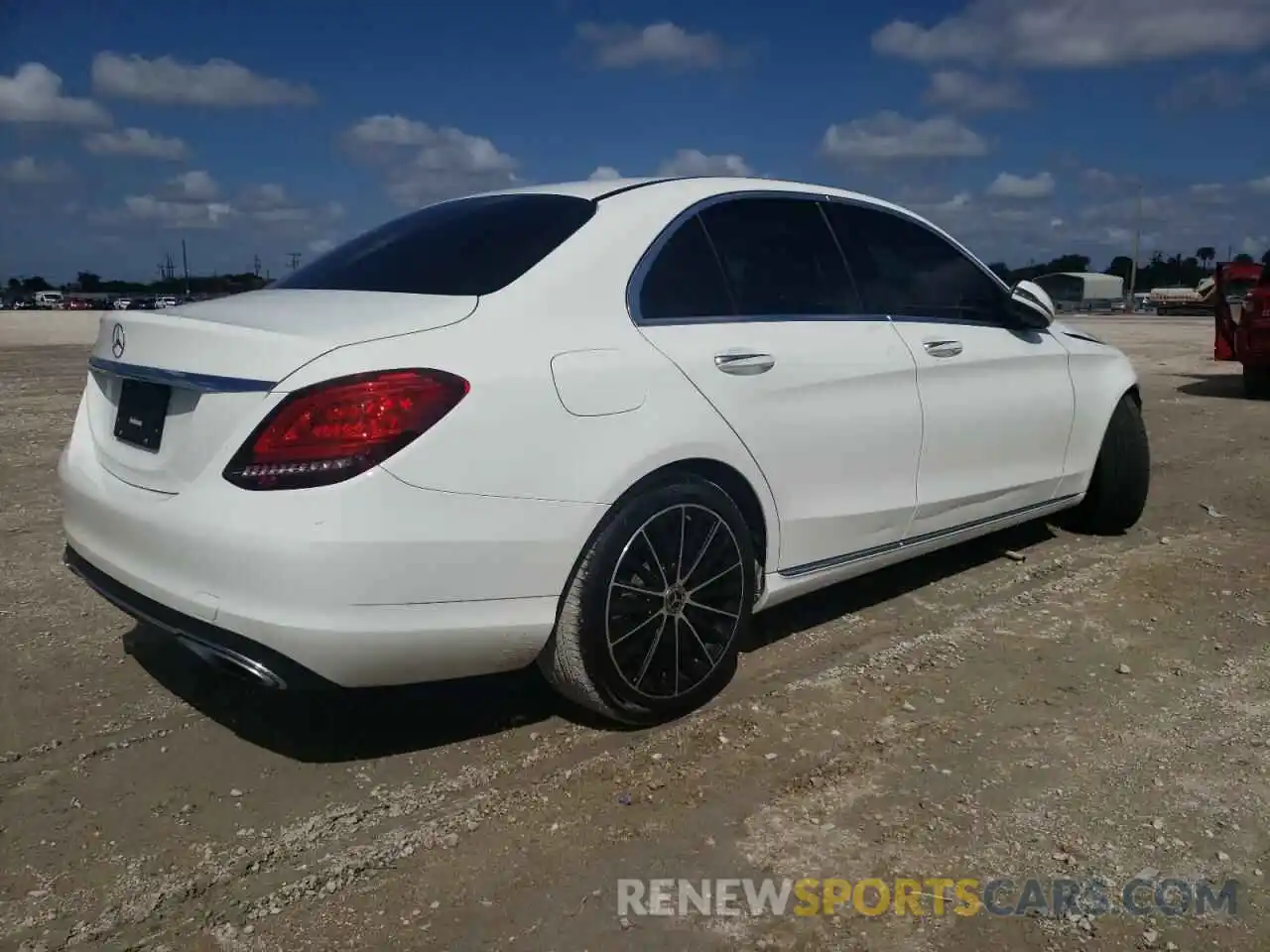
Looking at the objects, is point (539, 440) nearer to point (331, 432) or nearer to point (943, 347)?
point (331, 432)

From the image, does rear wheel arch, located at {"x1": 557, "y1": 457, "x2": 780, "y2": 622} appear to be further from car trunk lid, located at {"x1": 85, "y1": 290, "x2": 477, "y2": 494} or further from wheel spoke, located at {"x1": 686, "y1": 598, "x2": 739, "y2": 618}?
car trunk lid, located at {"x1": 85, "y1": 290, "x2": 477, "y2": 494}

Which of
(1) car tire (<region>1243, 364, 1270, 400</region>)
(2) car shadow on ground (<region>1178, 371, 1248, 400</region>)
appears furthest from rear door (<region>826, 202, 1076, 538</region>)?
(2) car shadow on ground (<region>1178, 371, 1248, 400</region>)

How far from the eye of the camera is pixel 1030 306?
4332 mm

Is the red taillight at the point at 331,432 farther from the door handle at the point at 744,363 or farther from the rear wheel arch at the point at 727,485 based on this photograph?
the door handle at the point at 744,363

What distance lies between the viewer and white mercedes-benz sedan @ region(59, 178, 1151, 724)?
93.0 inches

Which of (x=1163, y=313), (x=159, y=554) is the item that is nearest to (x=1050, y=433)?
(x=159, y=554)

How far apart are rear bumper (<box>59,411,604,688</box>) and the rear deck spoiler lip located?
23 centimetres

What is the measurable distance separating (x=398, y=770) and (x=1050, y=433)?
309 cm

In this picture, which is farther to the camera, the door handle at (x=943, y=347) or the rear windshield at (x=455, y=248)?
the door handle at (x=943, y=347)

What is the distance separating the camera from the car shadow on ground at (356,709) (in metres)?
2.95

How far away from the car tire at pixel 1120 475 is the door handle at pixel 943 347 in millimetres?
1371

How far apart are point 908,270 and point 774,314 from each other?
0.90 m

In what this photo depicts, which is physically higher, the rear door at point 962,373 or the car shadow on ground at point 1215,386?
the rear door at point 962,373

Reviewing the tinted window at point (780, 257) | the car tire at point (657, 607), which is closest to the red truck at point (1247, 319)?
the tinted window at point (780, 257)
